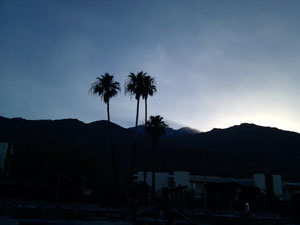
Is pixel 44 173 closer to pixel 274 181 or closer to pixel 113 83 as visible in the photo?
pixel 113 83

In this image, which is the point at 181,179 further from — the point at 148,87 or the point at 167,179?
the point at 148,87

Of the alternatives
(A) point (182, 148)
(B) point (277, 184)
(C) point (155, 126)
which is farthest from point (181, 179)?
(A) point (182, 148)

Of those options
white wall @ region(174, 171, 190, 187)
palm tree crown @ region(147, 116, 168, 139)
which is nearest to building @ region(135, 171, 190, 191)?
white wall @ region(174, 171, 190, 187)

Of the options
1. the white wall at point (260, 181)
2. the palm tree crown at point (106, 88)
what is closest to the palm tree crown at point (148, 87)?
the palm tree crown at point (106, 88)

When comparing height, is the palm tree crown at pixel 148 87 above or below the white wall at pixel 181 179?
above

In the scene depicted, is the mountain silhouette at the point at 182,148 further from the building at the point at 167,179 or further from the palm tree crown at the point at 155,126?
the palm tree crown at the point at 155,126

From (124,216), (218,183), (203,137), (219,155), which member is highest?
(203,137)

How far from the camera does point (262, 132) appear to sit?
5600 inches

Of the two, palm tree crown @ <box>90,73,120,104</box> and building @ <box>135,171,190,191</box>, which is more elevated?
palm tree crown @ <box>90,73,120,104</box>

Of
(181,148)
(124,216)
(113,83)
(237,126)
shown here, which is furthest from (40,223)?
(237,126)

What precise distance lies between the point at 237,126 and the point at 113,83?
12963 cm

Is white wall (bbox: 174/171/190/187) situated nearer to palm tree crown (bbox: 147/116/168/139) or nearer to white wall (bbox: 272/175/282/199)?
palm tree crown (bbox: 147/116/168/139)

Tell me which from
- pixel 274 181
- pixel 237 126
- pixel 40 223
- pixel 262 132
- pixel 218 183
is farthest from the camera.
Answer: pixel 237 126

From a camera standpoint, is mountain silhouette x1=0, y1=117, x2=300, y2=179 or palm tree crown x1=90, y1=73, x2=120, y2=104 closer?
palm tree crown x1=90, y1=73, x2=120, y2=104
